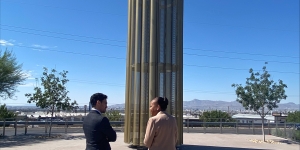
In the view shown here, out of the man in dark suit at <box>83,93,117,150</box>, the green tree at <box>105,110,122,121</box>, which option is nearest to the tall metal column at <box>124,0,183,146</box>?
the man in dark suit at <box>83,93,117,150</box>

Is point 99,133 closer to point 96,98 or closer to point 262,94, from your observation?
point 96,98

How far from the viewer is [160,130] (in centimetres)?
430

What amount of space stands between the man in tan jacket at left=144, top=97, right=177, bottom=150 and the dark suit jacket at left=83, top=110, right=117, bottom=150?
1.73 ft

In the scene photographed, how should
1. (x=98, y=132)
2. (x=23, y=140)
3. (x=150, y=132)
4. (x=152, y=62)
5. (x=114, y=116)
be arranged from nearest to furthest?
Result: (x=98, y=132) → (x=150, y=132) → (x=152, y=62) → (x=23, y=140) → (x=114, y=116)

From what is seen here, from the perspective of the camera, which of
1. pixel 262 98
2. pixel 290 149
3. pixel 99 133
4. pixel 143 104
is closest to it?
pixel 99 133

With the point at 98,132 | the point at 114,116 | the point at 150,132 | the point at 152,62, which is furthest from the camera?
the point at 114,116

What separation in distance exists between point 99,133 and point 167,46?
→ 769 centimetres

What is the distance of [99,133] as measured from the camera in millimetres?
4070

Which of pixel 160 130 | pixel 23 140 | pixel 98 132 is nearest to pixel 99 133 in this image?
pixel 98 132

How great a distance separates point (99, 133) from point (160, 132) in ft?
2.81

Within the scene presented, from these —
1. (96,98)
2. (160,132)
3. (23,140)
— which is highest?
(96,98)

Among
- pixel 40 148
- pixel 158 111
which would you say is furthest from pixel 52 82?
pixel 158 111

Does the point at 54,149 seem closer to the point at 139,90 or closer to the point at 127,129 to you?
the point at 127,129

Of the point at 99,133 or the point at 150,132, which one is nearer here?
the point at 99,133
